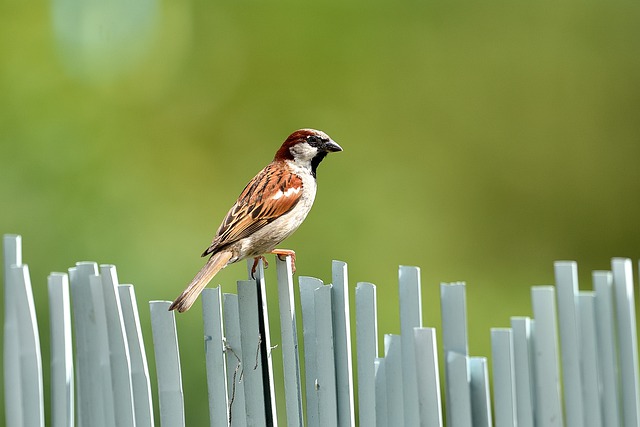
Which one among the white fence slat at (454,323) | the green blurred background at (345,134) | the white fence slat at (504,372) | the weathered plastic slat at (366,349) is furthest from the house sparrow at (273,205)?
the green blurred background at (345,134)

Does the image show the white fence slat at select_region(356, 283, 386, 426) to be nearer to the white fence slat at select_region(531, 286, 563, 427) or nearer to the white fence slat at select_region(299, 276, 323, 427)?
the white fence slat at select_region(299, 276, 323, 427)

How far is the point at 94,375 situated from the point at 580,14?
8.02m

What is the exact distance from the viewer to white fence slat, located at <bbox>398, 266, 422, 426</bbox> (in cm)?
215

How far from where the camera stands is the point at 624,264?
205cm

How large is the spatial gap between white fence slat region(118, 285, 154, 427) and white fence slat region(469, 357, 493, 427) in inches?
31.8

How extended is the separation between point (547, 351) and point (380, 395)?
0.43 meters

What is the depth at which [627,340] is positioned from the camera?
2072 millimetres

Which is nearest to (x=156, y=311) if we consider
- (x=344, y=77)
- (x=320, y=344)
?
(x=320, y=344)

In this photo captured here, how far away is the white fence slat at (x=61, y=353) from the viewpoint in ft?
A: 8.05

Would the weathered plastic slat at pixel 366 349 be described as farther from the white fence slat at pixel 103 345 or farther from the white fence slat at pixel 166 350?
the white fence slat at pixel 103 345

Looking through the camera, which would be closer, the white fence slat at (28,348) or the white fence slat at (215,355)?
the white fence slat at (215,355)

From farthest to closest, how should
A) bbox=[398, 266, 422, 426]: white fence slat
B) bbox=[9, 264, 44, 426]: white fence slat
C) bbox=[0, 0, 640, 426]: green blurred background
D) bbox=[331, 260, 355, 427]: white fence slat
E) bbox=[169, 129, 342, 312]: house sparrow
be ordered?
1. bbox=[0, 0, 640, 426]: green blurred background
2. bbox=[169, 129, 342, 312]: house sparrow
3. bbox=[9, 264, 44, 426]: white fence slat
4. bbox=[331, 260, 355, 427]: white fence slat
5. bbox=[398, 266, 422, 426]: white fence slat

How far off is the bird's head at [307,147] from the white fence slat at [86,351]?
51.3 inches

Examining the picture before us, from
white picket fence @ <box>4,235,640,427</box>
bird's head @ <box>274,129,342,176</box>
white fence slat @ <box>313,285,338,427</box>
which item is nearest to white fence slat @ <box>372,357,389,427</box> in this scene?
white picket fence @ <box>4,235,640,427</box>
